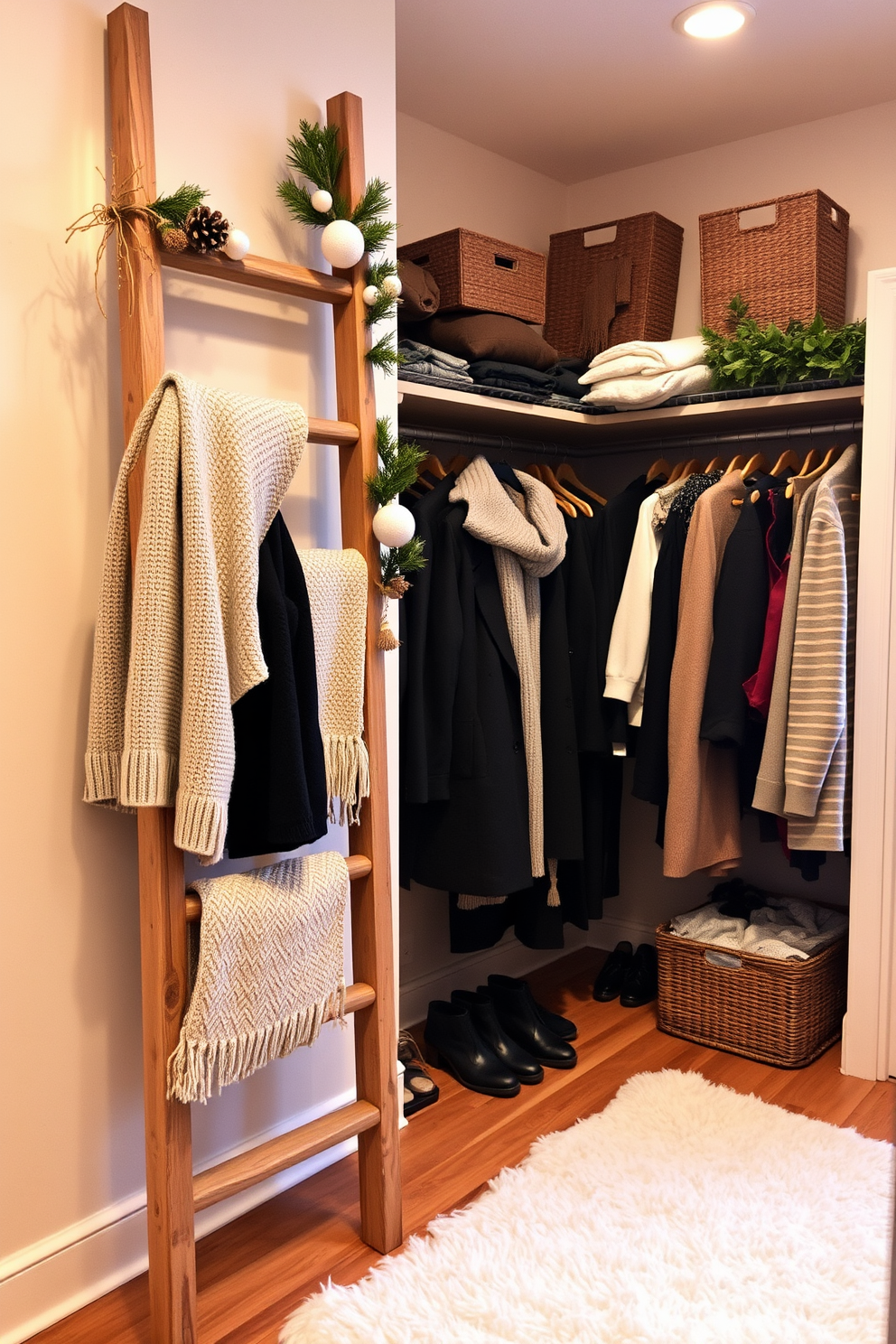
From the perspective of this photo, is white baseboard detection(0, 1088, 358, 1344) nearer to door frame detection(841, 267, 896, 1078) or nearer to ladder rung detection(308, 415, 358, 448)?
ladder rung detection(308, 415, 358, 448)

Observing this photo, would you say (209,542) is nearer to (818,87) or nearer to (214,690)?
(214,690)

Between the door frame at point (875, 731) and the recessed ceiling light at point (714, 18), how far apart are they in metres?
0.64

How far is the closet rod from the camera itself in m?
2.93

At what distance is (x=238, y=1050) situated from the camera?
1.77m

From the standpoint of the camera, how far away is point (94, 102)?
175cm

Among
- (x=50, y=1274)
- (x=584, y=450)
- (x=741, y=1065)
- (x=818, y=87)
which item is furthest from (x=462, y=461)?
(x=50, y=1274)

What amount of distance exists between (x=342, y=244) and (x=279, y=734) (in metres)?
0.88

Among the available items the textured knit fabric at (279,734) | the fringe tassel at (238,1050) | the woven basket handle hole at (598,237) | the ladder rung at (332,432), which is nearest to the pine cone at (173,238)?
the ladder rung at (332,432)

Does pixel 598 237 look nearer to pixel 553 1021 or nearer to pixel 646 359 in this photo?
pixel 646 359

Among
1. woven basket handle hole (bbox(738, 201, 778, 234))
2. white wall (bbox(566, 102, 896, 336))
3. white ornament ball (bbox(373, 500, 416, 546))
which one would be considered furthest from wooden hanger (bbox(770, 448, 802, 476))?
white ornament ball (bbox(373, 500, 416, 546))

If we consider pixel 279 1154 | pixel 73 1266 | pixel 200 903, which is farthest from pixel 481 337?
pixel 73 1266

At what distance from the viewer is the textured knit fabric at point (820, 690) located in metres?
2.54

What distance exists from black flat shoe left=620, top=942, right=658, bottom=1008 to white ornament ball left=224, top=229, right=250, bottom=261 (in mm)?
2257

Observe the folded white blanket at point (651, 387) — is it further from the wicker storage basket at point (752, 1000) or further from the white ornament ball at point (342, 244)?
the wicker storage basket at point (752, 1000)
